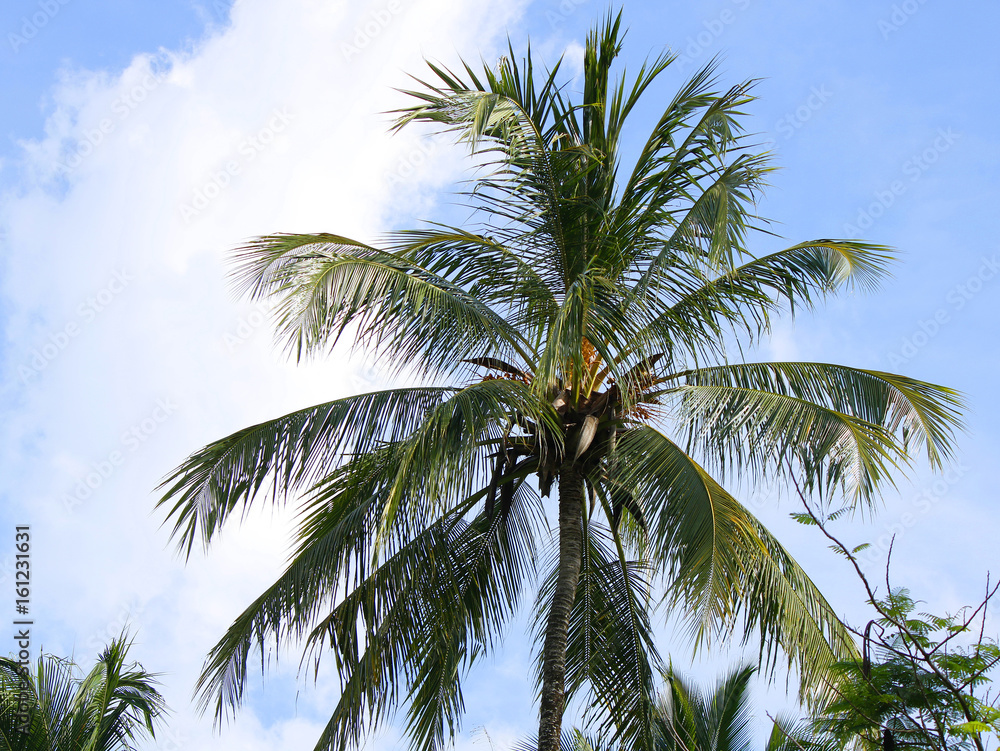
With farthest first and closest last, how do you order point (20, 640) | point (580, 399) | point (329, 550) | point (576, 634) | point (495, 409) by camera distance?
point (20, 640)
point (576, 634)
point (580, 399)
point (329, 550)
point (495, 409)

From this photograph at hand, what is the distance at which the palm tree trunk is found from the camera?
7.28 metres

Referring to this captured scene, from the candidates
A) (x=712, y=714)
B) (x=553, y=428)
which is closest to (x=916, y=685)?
(x=553, y=428)

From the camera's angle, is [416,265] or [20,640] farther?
[20,640]

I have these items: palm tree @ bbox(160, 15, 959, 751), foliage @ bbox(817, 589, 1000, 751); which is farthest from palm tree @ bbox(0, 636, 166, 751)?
foliage @ bbox(817, 589, 1000, 751)

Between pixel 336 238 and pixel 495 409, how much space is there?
2.18 metres

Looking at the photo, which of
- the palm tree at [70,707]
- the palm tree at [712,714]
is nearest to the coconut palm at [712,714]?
the palm tree at [712,714]

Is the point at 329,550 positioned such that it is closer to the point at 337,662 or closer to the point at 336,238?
the point at 337,662

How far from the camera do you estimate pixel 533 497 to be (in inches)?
351

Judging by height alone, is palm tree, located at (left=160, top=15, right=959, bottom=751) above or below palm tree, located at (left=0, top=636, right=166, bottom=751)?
above

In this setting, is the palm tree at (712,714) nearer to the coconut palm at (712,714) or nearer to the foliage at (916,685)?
the coconut palm at (712,714)

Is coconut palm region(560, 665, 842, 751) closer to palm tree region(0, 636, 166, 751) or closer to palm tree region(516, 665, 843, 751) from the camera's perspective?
palm tree region(516, 665, 843, 751)

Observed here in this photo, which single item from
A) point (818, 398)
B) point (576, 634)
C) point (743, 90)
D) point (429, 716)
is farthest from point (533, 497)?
point (743, 90)

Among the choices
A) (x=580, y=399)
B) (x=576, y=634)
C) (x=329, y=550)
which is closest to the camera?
(x=329, y=550)

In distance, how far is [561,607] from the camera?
25.3 feet
